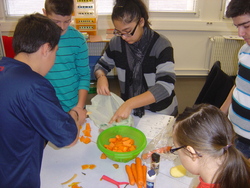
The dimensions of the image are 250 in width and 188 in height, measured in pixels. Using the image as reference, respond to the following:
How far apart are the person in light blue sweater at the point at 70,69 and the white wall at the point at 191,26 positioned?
2530mm

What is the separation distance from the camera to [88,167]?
1.14 metres

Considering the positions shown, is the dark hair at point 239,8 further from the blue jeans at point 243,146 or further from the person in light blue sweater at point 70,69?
the person in light blue sweater at point 70,69

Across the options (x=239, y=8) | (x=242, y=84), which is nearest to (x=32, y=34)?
(x=239, y=8)

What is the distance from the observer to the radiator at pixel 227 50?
4043 mm

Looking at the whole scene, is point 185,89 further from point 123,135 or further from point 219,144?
point 219,144

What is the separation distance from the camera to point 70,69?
1.58 meters

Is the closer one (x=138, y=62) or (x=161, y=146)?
(x=161, y=146)

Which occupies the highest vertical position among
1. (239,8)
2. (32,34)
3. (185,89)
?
(239,8)

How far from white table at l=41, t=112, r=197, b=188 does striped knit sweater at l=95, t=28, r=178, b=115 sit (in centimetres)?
47

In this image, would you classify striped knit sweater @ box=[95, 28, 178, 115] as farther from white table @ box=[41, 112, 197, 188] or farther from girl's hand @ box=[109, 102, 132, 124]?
white table @ box=[41, 112, 197, 188]

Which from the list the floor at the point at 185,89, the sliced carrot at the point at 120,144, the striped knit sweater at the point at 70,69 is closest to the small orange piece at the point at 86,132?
the sliced carrot at the point at 120,144

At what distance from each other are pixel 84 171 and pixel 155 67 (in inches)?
31.3

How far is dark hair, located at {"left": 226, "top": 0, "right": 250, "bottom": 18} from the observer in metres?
1.04

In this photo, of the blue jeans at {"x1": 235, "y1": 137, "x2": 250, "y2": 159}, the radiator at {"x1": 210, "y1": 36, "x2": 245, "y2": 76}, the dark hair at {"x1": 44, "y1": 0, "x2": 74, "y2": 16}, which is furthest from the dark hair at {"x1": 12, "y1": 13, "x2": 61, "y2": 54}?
the radiator at {"x1": 210, "y1": 36, "x2": 245, "y2": 76}
